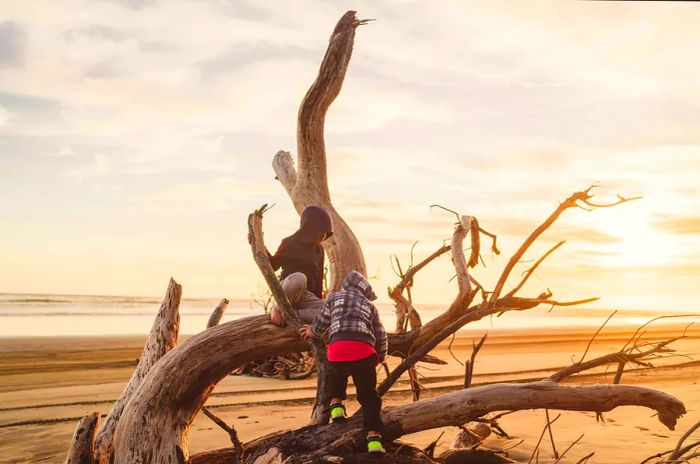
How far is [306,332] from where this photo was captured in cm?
508

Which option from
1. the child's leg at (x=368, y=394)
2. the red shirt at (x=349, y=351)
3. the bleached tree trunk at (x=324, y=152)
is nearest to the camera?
the child's leg at (x=368, y=394)

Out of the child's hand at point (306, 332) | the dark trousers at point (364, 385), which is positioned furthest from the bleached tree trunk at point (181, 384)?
the dark trousers at point (364, 385)

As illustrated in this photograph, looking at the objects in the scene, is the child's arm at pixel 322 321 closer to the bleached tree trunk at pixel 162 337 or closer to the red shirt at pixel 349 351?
the red shirt at pixel 349 351

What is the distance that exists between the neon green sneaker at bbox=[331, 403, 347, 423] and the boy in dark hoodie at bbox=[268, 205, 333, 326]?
0.78m

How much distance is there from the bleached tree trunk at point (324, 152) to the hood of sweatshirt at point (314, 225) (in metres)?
0.56

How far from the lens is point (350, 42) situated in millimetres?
5660

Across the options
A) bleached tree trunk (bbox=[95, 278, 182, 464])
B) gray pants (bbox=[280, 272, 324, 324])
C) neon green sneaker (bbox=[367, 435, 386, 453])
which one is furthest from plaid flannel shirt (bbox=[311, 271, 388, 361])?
bleached tree trunk (bbox=[95, 278, 182, 464])

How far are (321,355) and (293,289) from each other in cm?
56

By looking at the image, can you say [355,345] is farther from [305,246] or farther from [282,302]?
[305,246]

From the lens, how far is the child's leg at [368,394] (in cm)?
452

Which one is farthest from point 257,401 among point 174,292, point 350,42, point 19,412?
point 350,42

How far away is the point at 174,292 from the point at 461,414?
277 cm

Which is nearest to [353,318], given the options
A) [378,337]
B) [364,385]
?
[378,337]

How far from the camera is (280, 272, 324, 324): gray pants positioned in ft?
17.1
